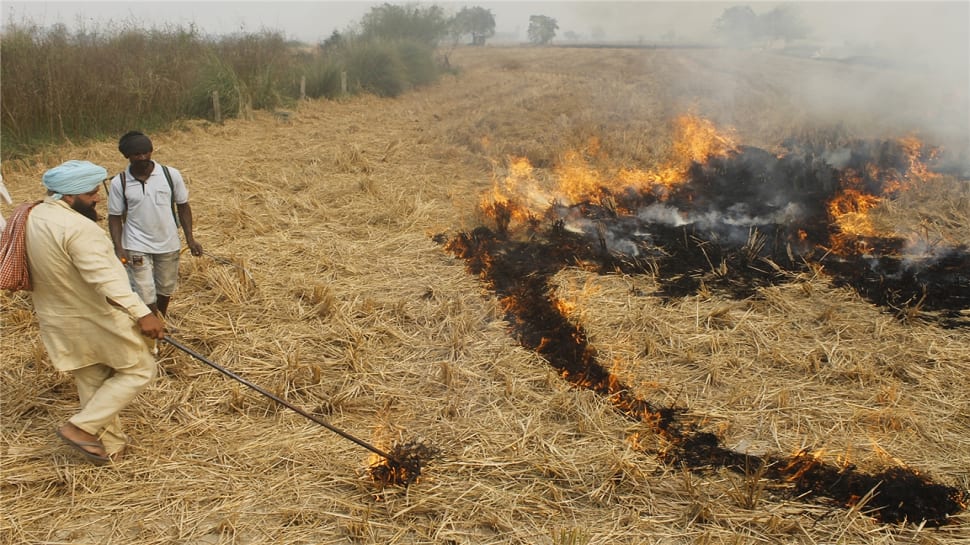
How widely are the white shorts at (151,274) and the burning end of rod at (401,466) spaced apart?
85.4 inches

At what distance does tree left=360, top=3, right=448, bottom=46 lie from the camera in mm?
26422

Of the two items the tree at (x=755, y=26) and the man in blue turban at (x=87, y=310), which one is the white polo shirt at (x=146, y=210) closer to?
the man in blue turban at (x=87, y=310)

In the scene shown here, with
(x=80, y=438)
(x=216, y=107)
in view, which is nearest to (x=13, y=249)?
(x=80, y=438)

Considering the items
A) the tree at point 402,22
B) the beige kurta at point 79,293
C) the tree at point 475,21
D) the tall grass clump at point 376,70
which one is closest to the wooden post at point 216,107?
the tall grass clump at point 376,70

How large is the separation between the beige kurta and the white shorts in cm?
90

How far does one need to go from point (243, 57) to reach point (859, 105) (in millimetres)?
14755

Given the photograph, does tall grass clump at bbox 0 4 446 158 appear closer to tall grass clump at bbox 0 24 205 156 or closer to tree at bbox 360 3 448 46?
tall grass clump at bbox 0 24 205 156

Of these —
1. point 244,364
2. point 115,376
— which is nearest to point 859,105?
point 244,364

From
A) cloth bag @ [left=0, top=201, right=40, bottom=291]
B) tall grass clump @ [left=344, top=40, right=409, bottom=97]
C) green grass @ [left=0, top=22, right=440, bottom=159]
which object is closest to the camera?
cloth bag @ [left=0, top=201, right=40, bottom=291]

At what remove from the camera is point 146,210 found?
3727mm

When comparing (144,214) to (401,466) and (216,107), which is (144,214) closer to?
(401,466)

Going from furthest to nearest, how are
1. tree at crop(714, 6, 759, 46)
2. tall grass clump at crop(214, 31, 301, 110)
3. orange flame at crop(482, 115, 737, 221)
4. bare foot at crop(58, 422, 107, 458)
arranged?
tree at crop(714, 6, 759, 46)
tall grass clump at crop(214, 31, 301, 110)
orange flame at crop(482, 115, 737, 221)
bare foot at crop(58, 422, 107, 458)

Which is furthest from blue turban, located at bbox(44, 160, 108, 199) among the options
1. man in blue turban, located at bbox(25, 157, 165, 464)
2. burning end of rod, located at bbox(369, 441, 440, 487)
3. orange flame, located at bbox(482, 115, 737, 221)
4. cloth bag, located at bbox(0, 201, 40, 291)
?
orange flame, located at bbox(482, 115, 737, 221)

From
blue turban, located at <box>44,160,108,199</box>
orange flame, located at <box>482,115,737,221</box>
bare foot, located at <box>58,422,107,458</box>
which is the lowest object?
bare foot, located at <box>58,422,107,458</box>
